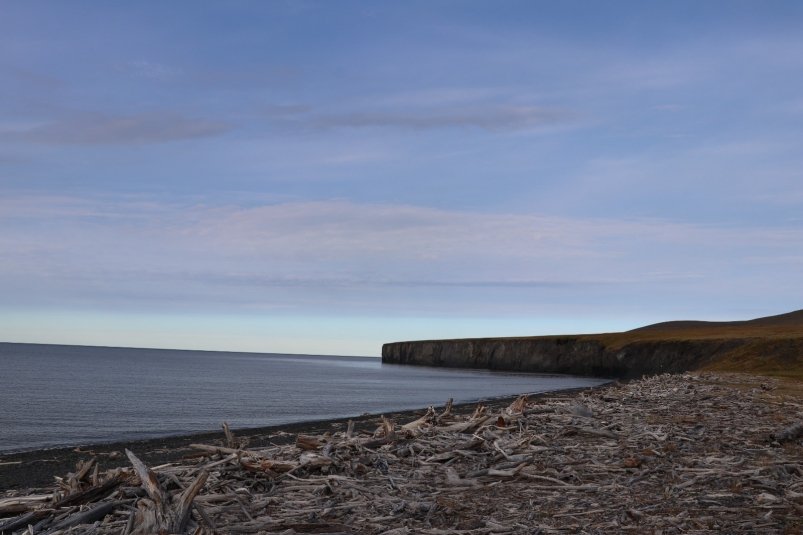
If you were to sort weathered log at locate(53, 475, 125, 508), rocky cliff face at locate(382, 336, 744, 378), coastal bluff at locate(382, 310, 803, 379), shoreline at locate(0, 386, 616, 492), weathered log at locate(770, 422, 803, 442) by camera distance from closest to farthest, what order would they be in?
1. weathered log at locate(53, 475, 125, 508)
2. weathered log at locate(770, 422, 803, 442)
3. shoreline at locate(0, 386, 616, 492)
4. coastal bluff at locate(382, 310, 803, 379)
5. rocky cliff face at locate(382, 336, 744, 378)

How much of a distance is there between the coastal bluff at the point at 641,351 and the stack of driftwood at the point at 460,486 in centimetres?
3479

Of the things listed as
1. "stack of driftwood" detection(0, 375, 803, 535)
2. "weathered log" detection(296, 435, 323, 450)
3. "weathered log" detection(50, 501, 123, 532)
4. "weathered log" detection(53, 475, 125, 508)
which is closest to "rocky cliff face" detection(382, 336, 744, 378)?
"stack of driftwood" detection(0, 375, 803, 535)

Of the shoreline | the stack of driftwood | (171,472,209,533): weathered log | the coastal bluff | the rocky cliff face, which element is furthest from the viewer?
the rocky cliff face

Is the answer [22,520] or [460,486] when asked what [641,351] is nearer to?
[460,486]

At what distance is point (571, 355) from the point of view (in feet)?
390

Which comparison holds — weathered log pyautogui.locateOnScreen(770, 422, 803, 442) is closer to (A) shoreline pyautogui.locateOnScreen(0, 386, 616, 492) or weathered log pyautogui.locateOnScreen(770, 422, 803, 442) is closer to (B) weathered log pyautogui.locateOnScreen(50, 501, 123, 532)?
(A) shoreline pyautogui.locateOnScreen(0, 386, 616, 492)

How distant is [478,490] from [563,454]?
270 cm

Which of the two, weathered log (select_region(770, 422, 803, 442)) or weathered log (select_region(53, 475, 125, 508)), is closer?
weathered log (select_region(53, 475, 125, 508))

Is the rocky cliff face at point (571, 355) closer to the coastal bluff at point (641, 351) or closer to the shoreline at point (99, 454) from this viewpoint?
the coastal bluff at point (641, 351)

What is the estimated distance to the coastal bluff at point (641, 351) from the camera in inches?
2274

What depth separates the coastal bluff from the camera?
57.8 metres

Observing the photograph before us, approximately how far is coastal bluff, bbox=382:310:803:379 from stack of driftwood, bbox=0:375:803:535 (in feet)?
114

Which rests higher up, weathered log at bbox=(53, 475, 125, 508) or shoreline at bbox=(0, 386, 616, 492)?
weathered log at bbox=(53, 475, 125, 508)

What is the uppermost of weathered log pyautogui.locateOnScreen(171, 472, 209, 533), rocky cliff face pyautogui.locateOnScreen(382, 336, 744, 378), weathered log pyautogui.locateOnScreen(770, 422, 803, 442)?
rocky cliff face pyautogui.locateOnScreen(382, 336, 744, 378)
